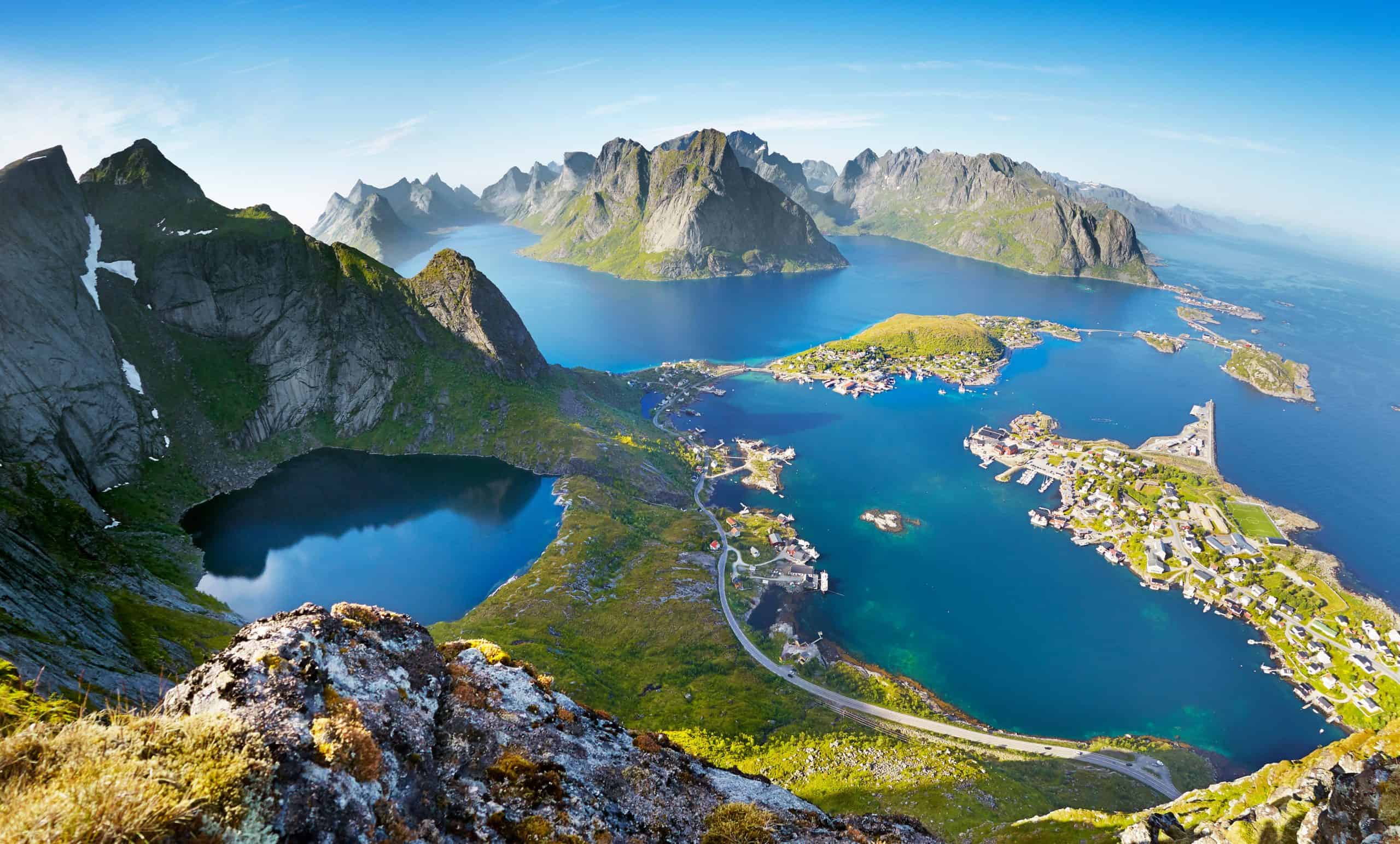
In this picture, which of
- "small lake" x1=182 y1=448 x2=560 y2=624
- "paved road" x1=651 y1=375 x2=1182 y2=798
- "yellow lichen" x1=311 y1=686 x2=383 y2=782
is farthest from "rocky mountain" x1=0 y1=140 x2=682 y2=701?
"yellow lichen" x1=311 y1=686 x2=383 y2=782

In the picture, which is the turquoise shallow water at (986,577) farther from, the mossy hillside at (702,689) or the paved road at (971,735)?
the mossy hillside at (702,689)

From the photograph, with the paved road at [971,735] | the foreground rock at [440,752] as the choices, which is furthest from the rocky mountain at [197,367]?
the foreground rock at [440,752]

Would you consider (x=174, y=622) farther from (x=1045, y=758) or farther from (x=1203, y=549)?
(x=1203, y=549)

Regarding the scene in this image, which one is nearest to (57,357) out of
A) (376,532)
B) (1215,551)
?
(376,532)

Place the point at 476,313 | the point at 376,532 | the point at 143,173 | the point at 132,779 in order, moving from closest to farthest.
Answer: the point at 132,779 → the point at 376,532 → the point at 143,173 → the point at 476,313

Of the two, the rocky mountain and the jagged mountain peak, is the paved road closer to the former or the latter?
the rocky mountain

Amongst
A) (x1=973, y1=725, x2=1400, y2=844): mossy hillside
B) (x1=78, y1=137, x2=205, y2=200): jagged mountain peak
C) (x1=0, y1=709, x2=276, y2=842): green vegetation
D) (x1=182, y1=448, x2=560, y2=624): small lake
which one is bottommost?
(x1=182, y1=448, x2=560, y2=624): small lake

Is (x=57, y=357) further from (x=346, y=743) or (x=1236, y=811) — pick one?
(x=1236, y=811)
